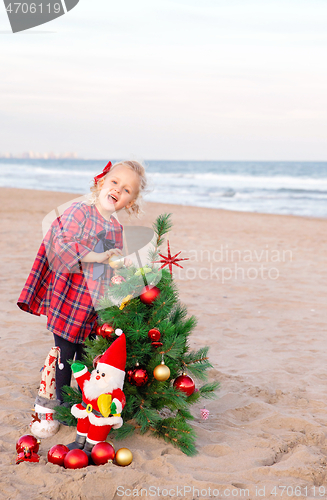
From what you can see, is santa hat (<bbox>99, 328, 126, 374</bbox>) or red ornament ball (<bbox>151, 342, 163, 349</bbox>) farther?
red ornament ball (<bbox>151, 342, 163, 349</bbox>)

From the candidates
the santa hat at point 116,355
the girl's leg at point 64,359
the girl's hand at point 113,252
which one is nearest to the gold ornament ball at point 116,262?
the girl's hand at point 113,252

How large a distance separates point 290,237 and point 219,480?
31.5 feet

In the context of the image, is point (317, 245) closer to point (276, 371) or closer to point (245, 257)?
point (245, 257)

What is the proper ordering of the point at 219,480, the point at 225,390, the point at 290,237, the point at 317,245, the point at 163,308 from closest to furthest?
the point at 219,480 < the point at 163,308 < the point at 225,390 < the point at 317,245 < the point at 290,237

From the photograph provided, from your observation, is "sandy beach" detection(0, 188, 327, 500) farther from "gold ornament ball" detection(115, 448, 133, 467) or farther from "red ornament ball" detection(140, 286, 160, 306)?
"red ornament ball" detection(140, 286, 160, 306)

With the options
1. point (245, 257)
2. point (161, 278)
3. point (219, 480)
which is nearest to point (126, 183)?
point (161, 278)

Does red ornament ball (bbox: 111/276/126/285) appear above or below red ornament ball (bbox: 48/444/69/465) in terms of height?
above

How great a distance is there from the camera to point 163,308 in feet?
8.26

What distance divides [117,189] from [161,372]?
1192mm

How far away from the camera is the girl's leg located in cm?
278

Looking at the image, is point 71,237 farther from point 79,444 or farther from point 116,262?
point 79,444

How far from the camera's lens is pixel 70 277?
2699 millimetres

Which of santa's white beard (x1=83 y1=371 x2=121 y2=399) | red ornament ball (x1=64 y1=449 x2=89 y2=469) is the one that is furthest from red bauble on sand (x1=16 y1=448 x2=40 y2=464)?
santa's white beard (x1=83 y1=371 x2=121 y2=399)

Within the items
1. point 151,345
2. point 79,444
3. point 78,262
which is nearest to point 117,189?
point 78,262
